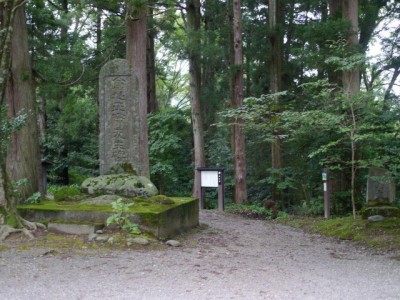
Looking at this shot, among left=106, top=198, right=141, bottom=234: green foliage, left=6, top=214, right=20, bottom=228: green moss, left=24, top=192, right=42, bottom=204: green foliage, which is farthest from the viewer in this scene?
left=24, top=192, right=42, bottom=204: green foliage

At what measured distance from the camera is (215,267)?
5438 millimetres

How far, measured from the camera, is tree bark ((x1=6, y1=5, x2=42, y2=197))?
27.6 ft

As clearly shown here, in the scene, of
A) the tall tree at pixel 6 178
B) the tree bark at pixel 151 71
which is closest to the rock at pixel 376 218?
the tall tree at pixel 6 178

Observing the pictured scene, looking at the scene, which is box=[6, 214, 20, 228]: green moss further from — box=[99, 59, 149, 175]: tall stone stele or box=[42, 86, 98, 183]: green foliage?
box=[42, 86, 98, 183]: green foliage

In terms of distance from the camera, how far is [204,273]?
5121 mm

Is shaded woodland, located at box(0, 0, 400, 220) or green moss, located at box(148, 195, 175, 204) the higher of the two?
shaded woodland, located at box(0, 0, 400, 220)

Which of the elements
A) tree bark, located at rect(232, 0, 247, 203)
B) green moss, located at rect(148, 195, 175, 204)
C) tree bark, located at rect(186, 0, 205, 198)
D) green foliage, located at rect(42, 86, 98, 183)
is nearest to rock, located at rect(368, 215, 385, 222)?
green moss, located at rect(148, 195, 175, 204)

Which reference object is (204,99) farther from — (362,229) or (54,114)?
(362,229)

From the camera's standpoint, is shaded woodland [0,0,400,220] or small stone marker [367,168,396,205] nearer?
shaded woodland [0,0,400,220]

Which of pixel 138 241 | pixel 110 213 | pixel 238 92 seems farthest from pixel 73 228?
pixel 238 92

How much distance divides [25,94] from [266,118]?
6.19m

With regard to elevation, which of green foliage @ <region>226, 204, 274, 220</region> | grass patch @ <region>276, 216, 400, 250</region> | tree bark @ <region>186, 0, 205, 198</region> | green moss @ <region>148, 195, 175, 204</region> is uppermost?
tree bark @ <region>186, 0, 205, 198</region>

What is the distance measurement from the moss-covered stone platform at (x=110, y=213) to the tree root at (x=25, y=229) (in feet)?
0.83

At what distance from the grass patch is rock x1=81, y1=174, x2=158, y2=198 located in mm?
3853
